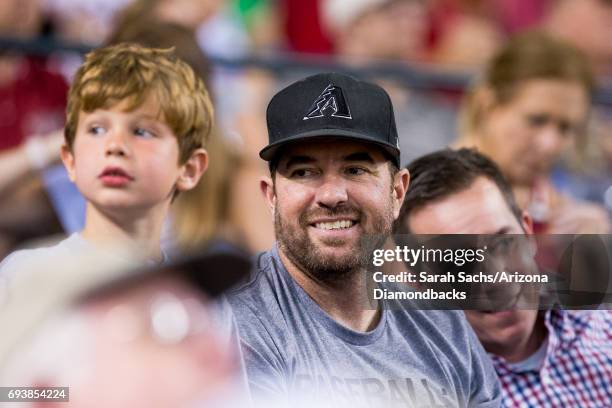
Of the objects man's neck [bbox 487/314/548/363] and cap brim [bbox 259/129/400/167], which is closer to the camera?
cap brim [bbox 259/129/400/167]

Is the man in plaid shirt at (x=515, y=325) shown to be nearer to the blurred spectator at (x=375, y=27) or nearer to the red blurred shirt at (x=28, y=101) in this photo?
the red blurred shirt at (x=28, y=101)

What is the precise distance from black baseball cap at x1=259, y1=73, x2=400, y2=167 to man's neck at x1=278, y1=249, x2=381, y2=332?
16cm

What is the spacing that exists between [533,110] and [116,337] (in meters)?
1.43

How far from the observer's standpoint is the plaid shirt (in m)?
1.50

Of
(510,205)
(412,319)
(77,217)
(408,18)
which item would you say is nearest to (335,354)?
(412,319)

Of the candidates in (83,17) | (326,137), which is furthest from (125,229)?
(83,17)

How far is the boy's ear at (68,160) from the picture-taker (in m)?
1.47

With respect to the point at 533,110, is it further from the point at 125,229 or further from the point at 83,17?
the point at 83,17

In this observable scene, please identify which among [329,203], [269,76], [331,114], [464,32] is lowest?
[329,203]

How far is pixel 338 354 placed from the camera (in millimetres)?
1329

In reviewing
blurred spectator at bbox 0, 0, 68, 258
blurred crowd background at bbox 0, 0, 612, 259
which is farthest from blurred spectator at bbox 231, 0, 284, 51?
blurred spectator at bbox 0, 0, 68, 258

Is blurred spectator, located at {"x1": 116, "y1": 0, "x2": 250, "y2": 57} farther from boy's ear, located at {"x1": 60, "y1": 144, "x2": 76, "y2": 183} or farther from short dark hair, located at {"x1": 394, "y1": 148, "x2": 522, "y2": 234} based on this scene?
short dark hair, located at {"x1": 394, "y1": 148, "x2": 522, "y2": 234}

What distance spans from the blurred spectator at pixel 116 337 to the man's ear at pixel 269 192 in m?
0.35

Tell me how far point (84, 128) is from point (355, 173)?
374 mm
